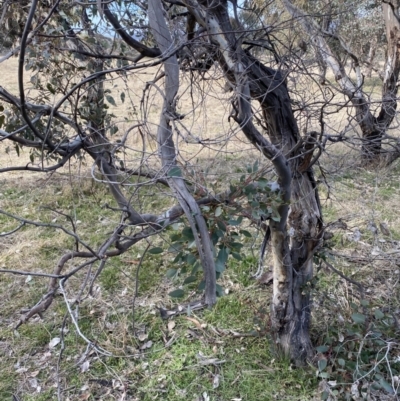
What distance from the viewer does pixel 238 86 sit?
140cm

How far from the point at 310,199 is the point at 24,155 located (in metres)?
5.20

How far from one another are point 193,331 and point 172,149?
65.5 inches

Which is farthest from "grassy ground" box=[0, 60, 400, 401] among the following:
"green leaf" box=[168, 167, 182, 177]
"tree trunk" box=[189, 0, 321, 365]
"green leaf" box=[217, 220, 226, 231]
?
"green leaf" box=[168, 167, 182, 177]

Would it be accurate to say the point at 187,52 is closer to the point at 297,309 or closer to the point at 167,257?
the point at 297,309

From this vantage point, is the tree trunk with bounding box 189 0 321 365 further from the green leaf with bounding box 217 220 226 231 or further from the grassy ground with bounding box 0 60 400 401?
the green leaf with bounding box 217 220 226 231

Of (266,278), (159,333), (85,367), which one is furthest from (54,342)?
(266,278)

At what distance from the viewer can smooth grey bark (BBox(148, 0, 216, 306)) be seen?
46.3 inches

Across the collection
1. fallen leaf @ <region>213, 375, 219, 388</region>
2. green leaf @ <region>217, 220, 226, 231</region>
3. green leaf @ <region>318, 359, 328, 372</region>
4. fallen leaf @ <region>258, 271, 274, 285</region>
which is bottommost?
fallen leaf @ <region>213, 375, 219, 388</region>

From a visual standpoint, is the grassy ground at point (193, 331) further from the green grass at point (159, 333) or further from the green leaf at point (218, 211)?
the green leaf at point (218, 211)

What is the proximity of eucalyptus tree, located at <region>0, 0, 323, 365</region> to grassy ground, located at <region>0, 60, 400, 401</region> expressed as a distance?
13 cm

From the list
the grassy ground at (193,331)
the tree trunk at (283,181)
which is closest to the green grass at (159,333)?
the grassy ground at (193,331)

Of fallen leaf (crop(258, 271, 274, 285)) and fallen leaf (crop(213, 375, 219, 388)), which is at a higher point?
fallen leaf (crop(258, 271, 274, 285))

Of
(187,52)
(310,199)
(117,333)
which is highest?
(187,52)

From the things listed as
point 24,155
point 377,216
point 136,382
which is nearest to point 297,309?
point 136,382
